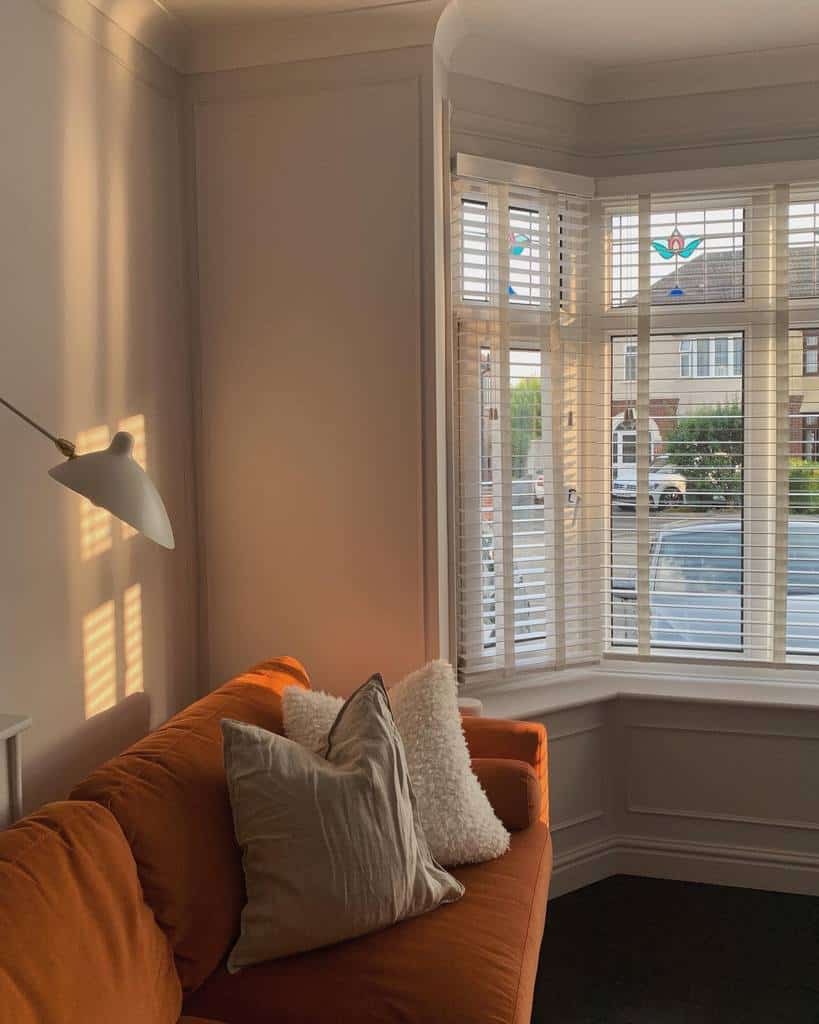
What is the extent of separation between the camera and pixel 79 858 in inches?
57.4

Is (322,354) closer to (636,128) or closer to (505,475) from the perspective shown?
(505,475)

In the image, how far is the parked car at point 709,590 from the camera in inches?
120

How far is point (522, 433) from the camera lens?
3023 millimetres

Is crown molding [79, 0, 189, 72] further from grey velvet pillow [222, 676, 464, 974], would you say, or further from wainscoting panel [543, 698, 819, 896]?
Answer: wainscoting panel [543, 698, 819, 896]

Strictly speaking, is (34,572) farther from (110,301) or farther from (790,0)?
(790,0)

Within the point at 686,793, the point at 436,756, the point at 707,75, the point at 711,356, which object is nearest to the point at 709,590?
the point at 686,793

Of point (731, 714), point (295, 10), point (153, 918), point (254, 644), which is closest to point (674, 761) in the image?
point (731, 714)

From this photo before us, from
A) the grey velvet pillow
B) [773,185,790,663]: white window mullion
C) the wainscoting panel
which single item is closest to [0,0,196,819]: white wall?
the grey velvet pillow

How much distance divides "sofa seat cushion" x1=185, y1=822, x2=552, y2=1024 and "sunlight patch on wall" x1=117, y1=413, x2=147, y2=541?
114 cm

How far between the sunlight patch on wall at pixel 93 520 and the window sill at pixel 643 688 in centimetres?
125

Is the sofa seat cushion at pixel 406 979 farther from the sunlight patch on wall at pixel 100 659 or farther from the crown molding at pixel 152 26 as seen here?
the crown molding at pixel 152 26

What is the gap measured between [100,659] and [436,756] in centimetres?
88

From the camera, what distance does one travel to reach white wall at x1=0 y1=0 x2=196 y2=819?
1.95 metres

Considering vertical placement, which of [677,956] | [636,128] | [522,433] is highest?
[636,128]
